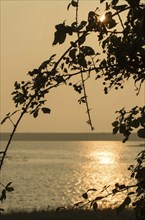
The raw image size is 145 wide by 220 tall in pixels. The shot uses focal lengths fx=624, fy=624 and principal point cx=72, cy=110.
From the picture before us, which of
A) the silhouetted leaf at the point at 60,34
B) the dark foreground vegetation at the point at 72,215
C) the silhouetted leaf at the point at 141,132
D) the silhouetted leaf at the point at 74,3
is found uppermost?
the silhouetted leaf at the point at 74,3

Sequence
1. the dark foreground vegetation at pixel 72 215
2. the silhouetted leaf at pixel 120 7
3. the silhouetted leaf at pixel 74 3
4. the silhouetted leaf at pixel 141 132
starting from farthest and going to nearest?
the dark foreground vegetation at pixel 72 215, the silhouetted leaf at pixel 141 132, the silhouetted leaf at pixel 74 3, the silhouetted leaf at pixel 120 7

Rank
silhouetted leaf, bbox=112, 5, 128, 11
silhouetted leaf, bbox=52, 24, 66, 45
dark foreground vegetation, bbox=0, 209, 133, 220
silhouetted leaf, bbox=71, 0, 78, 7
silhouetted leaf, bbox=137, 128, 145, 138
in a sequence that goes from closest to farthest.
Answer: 1. silhouetted leaf, bbox=52, 24, 66, 45
2. silhouetted leaf, bbox=112, 5, 128, 11
3. silhouetted leaf, bbox=71, 0, 78, 7
4. silhouetted leaf, bbox=137, 128, 145, 138
5. dark foreground vegetation, bbox=0, 209, 133, 220

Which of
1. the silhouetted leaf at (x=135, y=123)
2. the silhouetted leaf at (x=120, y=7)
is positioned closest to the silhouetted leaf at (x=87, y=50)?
the silhouetted leaf at (x=120, y=7)

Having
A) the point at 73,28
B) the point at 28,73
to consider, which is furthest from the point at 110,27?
the point at 28,73

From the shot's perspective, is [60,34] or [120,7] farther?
[120,7]

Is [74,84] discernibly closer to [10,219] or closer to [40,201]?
[10,219]

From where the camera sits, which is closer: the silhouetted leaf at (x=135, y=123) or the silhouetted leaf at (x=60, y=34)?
the silhouetted leaf at (x=60, y=34)

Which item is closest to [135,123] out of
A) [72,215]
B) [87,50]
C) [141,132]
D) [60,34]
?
[141,132]

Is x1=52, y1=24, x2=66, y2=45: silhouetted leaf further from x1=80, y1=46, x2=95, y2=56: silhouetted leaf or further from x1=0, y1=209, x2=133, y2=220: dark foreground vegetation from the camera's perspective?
x1=0, y1=209, x2=133, y2=220: dark foreground vegetation

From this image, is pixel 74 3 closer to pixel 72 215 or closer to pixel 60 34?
pixel 60 34

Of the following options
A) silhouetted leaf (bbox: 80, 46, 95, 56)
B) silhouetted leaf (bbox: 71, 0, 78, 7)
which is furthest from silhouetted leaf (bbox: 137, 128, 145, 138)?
silhouetted leaf (bbox: 71, 0, 78, 7)

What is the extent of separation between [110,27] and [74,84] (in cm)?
67

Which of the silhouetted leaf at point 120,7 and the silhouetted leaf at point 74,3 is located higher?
the silhouetted leaf at point 74,3

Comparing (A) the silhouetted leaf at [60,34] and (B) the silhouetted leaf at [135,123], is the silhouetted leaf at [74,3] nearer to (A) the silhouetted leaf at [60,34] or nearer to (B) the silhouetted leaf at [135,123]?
(A) the silhouetted leaf at [60,34]
